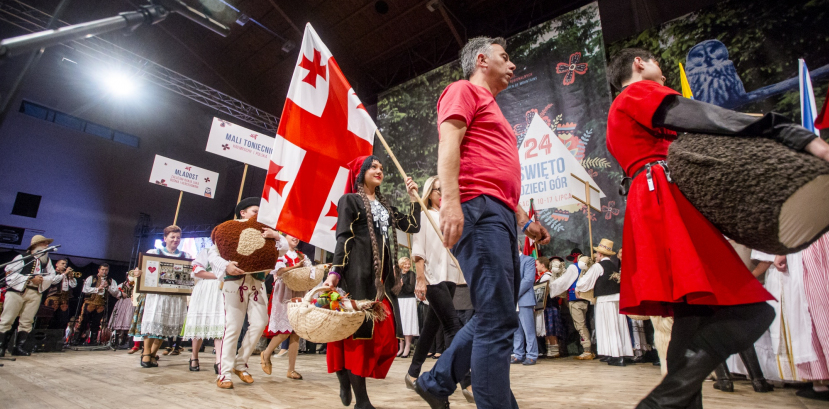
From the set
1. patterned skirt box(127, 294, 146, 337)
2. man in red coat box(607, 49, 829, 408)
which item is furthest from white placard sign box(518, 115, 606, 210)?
patterned skirt box(127, 294, 146, 337)

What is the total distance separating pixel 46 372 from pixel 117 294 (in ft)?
24.0

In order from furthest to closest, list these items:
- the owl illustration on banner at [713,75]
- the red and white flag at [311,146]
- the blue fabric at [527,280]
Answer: the owl illustration on banner at [713,75], the blue fabric at [527,280], the red and white flag at [311,146]

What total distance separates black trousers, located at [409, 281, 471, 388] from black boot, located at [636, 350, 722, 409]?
1.81 meters

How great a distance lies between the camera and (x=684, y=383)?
3.79 feet

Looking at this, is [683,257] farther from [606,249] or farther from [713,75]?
[713,75]

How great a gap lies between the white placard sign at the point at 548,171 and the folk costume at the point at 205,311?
435 centimetres

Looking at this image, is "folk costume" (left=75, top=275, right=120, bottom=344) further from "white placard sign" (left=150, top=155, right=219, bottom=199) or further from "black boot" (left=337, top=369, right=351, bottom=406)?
"black boot" (left=337, top=369, right=351, bottom=406)

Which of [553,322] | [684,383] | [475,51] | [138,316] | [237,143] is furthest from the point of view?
[553,322]

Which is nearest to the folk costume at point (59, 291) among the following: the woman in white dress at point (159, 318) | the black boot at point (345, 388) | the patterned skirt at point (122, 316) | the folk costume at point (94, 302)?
the folk costume at point (94, 302)

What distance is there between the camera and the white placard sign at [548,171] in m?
5.89

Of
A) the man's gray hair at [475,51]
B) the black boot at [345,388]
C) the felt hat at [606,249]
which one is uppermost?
the man's gray hair at [475,51]

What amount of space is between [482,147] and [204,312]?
13.3 ft

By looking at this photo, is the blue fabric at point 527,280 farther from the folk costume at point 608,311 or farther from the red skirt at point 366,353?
the red skirt at point 366,353

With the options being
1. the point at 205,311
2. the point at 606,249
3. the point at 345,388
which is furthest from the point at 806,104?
the point at 205,311
